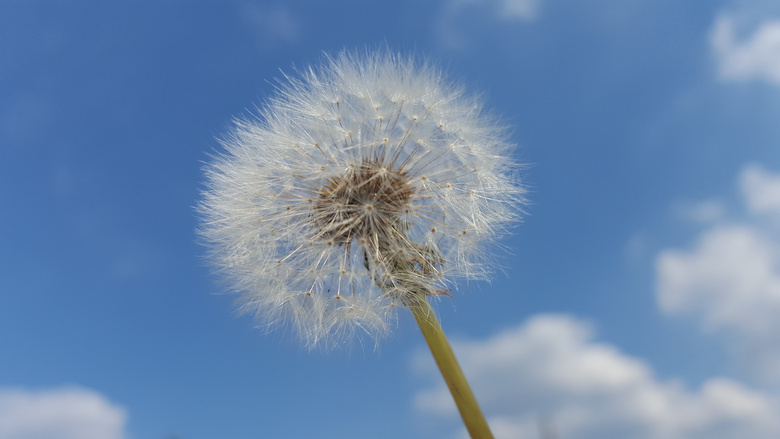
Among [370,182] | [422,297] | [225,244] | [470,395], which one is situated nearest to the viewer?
[470,395]

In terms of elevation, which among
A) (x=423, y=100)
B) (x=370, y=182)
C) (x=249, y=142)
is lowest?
(x=370, y=182)

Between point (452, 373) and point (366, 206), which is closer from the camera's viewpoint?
point (452, 373)

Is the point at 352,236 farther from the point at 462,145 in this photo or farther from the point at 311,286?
the point at 462,145

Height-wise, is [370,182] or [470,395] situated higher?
[370,182]

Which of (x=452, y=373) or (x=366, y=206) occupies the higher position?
(x=366, y=206)

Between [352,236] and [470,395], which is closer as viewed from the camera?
[470,395]

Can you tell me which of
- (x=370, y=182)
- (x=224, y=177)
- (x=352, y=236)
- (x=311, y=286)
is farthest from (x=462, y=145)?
(x=224, y=177)
